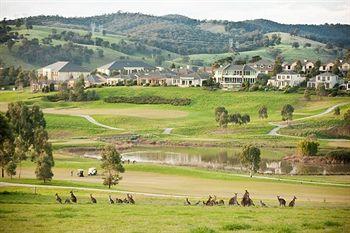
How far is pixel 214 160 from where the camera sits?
206ft

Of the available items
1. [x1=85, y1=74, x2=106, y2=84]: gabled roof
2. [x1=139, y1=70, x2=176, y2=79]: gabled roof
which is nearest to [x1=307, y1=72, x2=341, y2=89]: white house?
[x1=139, y1=70, x2=176, y2=79]: gabled roof

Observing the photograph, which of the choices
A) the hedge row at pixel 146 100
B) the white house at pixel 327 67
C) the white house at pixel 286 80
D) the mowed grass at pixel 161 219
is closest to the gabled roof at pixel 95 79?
the hedge row at pixel 146 100

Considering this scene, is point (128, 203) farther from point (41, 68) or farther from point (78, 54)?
point (78, 54)

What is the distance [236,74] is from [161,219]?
4235 inches

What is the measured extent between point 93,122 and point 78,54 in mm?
95526

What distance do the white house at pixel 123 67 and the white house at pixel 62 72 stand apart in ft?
16.2

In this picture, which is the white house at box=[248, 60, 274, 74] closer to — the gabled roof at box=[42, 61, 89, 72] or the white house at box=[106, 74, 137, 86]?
the white house at box=[106, 74, 137, 86]

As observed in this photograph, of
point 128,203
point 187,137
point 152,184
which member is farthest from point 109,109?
point 128,203

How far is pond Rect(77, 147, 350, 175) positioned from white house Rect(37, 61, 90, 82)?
80924mm

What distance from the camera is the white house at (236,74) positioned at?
4956 inches

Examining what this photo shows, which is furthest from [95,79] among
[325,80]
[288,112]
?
[288,112]

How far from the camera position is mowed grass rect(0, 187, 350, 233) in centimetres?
1825

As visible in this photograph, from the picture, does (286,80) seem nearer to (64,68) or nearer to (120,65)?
(120,65)

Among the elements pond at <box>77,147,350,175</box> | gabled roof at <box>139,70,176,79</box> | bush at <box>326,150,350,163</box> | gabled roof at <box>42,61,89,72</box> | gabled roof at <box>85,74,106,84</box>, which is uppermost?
gabled roof at <box>42,61,89,72</box>
